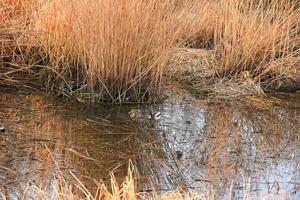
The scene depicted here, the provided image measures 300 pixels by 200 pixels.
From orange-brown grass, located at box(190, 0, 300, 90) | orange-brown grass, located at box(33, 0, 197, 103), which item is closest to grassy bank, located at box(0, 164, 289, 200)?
orange-brown grass, located at box(33, 0, 197, 103)

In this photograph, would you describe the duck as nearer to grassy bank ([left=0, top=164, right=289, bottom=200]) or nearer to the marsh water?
the marsh water

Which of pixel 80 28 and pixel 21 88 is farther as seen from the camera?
pixel 21 88

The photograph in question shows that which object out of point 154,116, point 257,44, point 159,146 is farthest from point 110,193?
point 257,44

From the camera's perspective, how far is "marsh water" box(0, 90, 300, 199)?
308cm

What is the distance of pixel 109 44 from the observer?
13.9 feet

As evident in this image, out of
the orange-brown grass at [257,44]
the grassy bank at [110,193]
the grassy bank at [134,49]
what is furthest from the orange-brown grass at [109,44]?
the grassy bank at [110,193]

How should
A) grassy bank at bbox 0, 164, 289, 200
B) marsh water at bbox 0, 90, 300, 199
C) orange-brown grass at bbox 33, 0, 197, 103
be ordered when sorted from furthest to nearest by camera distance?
1. orange-brown grass at bbox 33, 0, 197, 103
2. marsh water at bbox 0, 90, 300, 199
3. grassy bank at bbox 0, 164, 289, 200

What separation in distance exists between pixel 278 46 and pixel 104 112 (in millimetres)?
2057

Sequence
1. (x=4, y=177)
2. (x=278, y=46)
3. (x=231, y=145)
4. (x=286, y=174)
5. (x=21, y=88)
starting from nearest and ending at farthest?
(x=4, y=177)
(x=286, y=174)
(x=231, y=145)
(x=21, y=88)
(x=278, y=46)

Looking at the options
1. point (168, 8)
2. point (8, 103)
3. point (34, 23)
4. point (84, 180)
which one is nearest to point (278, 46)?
point (168, 8)

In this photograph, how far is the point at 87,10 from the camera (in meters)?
4.14

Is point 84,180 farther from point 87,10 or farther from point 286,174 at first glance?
point 87,10

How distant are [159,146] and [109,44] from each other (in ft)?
3.25

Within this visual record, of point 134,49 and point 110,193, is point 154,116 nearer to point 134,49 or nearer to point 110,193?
point 134,49
